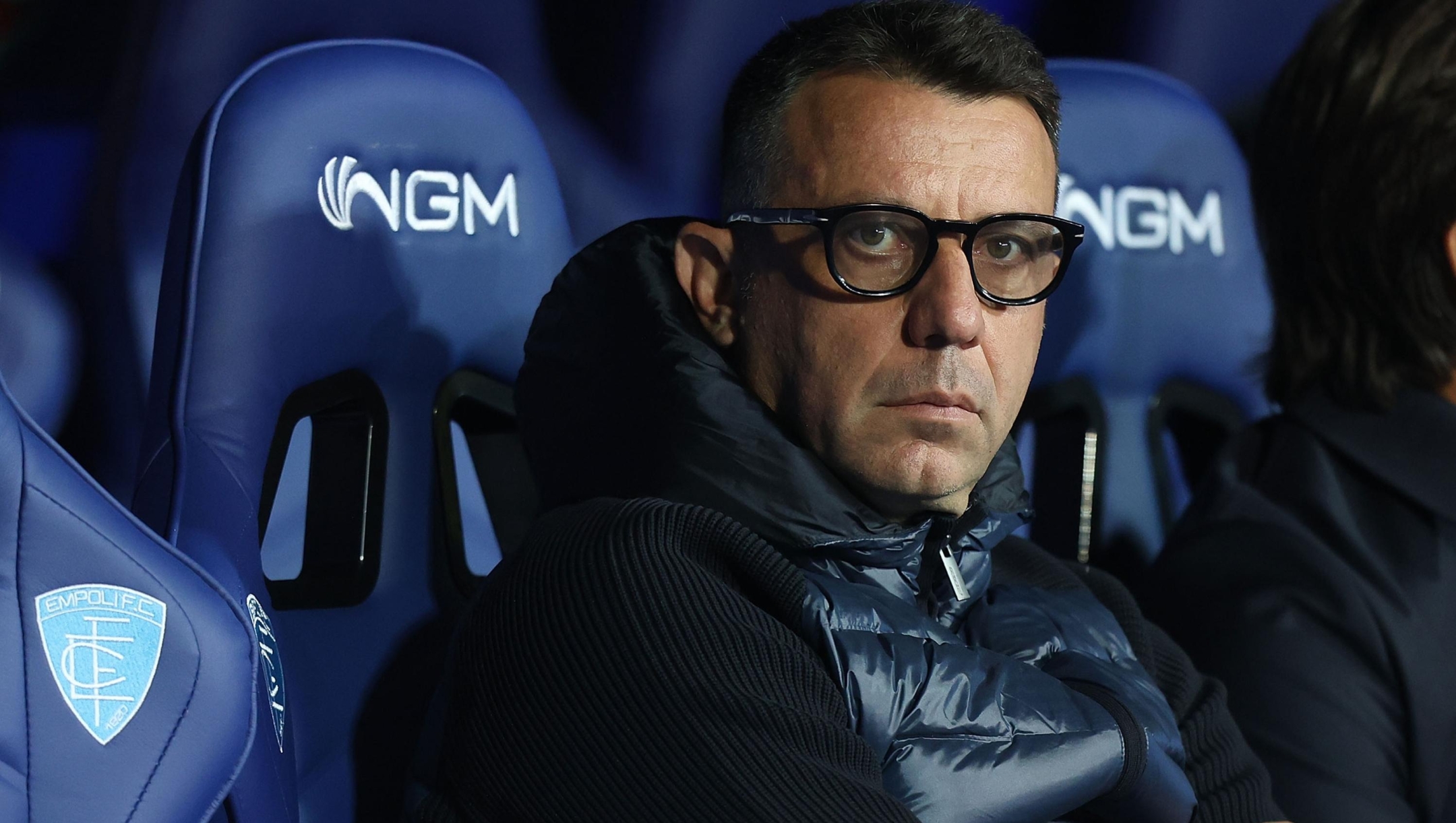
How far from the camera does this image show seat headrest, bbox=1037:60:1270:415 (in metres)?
1.73

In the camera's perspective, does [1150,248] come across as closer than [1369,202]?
No

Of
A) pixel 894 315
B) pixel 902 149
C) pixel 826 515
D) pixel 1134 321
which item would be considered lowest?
pixel 1134 321

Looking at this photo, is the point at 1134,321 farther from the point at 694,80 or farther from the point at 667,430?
the point at 667,430

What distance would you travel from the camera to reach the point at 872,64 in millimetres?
1048

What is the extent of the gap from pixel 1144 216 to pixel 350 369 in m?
0.99

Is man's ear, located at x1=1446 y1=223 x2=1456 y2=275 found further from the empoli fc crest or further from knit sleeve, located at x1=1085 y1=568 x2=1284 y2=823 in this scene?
the empoli fc crest

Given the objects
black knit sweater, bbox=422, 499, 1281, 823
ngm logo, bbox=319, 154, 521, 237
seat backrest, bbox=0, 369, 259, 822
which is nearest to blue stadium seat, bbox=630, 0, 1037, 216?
ngm logo, bbox=319, 154, 521, 237

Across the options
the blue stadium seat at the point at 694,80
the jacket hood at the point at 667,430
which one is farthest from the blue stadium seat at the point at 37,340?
the blue stadium seat at the point at 694,80

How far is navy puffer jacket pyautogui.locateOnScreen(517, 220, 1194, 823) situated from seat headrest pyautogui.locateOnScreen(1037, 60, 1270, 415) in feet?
2.00

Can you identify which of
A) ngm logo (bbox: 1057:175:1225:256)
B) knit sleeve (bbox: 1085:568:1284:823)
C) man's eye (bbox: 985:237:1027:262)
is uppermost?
man's eye (bbox: 985:237:1027:262)

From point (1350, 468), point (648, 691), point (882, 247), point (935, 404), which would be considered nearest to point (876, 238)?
point (882, 247)

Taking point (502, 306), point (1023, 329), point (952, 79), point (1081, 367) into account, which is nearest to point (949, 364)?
point (1023, 329)

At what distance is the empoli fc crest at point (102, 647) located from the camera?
74cm

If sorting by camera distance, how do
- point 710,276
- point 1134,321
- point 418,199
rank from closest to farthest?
point 710,276 < point 418,199 < point 1134,321
